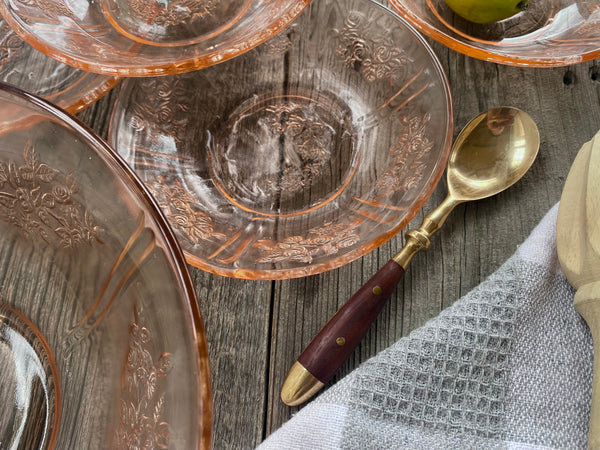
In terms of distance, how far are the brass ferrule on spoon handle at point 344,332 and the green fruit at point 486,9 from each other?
252 mm

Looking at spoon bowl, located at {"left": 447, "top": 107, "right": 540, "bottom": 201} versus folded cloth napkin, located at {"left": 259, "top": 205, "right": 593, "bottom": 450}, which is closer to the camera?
folded cloth napkin, located at {"left": 259, "top": 205, "right": 593, "bottom": 450}

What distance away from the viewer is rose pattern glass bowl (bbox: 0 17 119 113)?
2.61 ft

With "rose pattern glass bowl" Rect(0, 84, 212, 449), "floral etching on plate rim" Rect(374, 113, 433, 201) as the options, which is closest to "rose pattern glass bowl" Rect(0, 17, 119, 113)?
"rose pattern glass bowl" Rect(0, 84, 212, 449)

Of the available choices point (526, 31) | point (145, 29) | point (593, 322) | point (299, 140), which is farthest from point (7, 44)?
point (593, 322)

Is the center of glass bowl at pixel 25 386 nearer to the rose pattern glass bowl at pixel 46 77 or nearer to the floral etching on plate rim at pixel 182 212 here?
the floral etching on plate rim at pixel 182 212

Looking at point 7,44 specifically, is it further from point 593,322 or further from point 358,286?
point 593,322

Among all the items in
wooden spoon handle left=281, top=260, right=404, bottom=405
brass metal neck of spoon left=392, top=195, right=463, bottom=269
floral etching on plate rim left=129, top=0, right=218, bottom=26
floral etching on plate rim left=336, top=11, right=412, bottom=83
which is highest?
floral etching on plate rim left=336, top=11, right=412, bottom=83

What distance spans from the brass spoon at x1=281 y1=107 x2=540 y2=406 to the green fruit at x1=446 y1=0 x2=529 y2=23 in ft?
0.38

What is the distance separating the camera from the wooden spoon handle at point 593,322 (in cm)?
58

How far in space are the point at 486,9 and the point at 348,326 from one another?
15.0 inches

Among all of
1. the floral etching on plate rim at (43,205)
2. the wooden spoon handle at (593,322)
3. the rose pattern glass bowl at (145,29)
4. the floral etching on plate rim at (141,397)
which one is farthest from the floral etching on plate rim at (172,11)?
the wooden spoon handle at (593,322)

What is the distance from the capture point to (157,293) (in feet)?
1.65

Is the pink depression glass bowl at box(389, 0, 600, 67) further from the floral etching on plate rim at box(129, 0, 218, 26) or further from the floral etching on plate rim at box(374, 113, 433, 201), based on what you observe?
the floral etching on plate rim at box(129, 0, 218, 26)

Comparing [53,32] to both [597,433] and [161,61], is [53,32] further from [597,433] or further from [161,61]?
[597,433]
